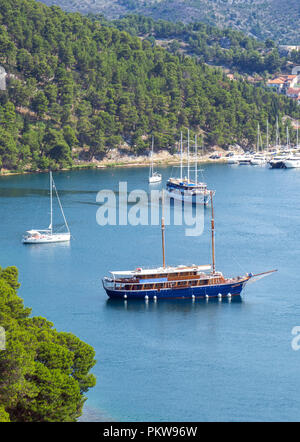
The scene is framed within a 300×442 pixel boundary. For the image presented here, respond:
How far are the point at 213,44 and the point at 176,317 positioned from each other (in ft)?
490

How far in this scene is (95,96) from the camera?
114 m

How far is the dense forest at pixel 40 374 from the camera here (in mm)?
23734

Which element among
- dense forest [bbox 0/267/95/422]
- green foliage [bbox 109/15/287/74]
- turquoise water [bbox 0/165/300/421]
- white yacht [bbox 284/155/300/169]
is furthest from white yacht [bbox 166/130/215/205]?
green foliage [bbox 109/15/287/74]

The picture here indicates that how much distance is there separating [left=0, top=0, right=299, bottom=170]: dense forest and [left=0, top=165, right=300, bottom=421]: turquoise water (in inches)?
1381

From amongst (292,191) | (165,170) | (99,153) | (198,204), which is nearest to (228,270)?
(198,204)

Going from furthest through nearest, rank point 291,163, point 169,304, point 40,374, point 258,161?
point 258,161 < point 291,163 < point 169,304 < point 40,374

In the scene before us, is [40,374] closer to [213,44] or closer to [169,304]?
[169,304]

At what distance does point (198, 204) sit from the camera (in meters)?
74.9

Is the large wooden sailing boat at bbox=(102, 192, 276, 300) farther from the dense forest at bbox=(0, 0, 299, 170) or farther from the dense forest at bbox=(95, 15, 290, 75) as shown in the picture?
the dense forest at bbox=(95, 15, 290, 75)

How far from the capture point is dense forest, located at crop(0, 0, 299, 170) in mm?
103669

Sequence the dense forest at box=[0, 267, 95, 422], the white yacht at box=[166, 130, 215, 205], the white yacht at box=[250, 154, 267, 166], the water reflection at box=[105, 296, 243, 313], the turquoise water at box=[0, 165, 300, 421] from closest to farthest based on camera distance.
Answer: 1. the dense forest at box=[0, 267, 95, 422]
2. the turquoise water at box=[0, 165, 300, 421]
3. the water reflection at box=[105, 296, 243, 313]
4. the white yacht at box=[166, 130, 215, 205]
5. the white yacht at box=[250, 154, 267, 166]

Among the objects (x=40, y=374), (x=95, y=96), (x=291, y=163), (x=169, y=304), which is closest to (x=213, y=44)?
(x=95, y=96)

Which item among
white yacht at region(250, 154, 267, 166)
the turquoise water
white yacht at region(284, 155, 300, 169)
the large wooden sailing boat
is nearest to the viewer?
the turquoise water

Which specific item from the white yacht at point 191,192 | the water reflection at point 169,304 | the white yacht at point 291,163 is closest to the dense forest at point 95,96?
the white yacht at point 291,163
